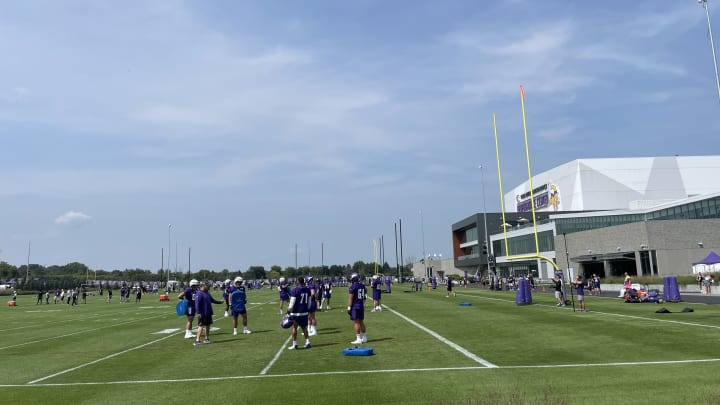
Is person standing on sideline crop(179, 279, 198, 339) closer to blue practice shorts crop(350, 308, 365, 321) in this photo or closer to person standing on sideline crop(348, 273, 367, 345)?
person standing on sideline crop(348, 273, 367, 345)

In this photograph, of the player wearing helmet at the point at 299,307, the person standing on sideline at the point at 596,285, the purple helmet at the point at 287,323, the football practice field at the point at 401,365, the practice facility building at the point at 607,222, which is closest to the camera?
the football practice field at the point at 401,365

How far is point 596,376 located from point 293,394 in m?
5.67

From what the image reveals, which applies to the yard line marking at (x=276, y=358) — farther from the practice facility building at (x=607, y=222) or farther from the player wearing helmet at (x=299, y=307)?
the practice facility building at (x=607, y=222)

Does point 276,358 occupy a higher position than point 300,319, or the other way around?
point 300,319

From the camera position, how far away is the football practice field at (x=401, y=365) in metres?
8.79

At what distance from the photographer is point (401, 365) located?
455 inches

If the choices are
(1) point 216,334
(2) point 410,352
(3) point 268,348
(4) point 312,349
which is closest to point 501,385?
(2) point 410,352

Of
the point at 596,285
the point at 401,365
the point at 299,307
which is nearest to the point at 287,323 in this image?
the point at 299,307

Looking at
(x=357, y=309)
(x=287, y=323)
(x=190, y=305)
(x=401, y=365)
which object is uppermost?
(x=190, y=305)

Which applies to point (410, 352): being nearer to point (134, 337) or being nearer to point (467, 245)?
point (134, 337)

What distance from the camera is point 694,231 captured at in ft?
180

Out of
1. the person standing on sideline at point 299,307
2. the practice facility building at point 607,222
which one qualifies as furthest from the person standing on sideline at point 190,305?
the practice facility building at point 607,222

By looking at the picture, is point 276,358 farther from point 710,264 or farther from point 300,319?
point 710,264

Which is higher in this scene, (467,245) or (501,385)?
(467,245)
